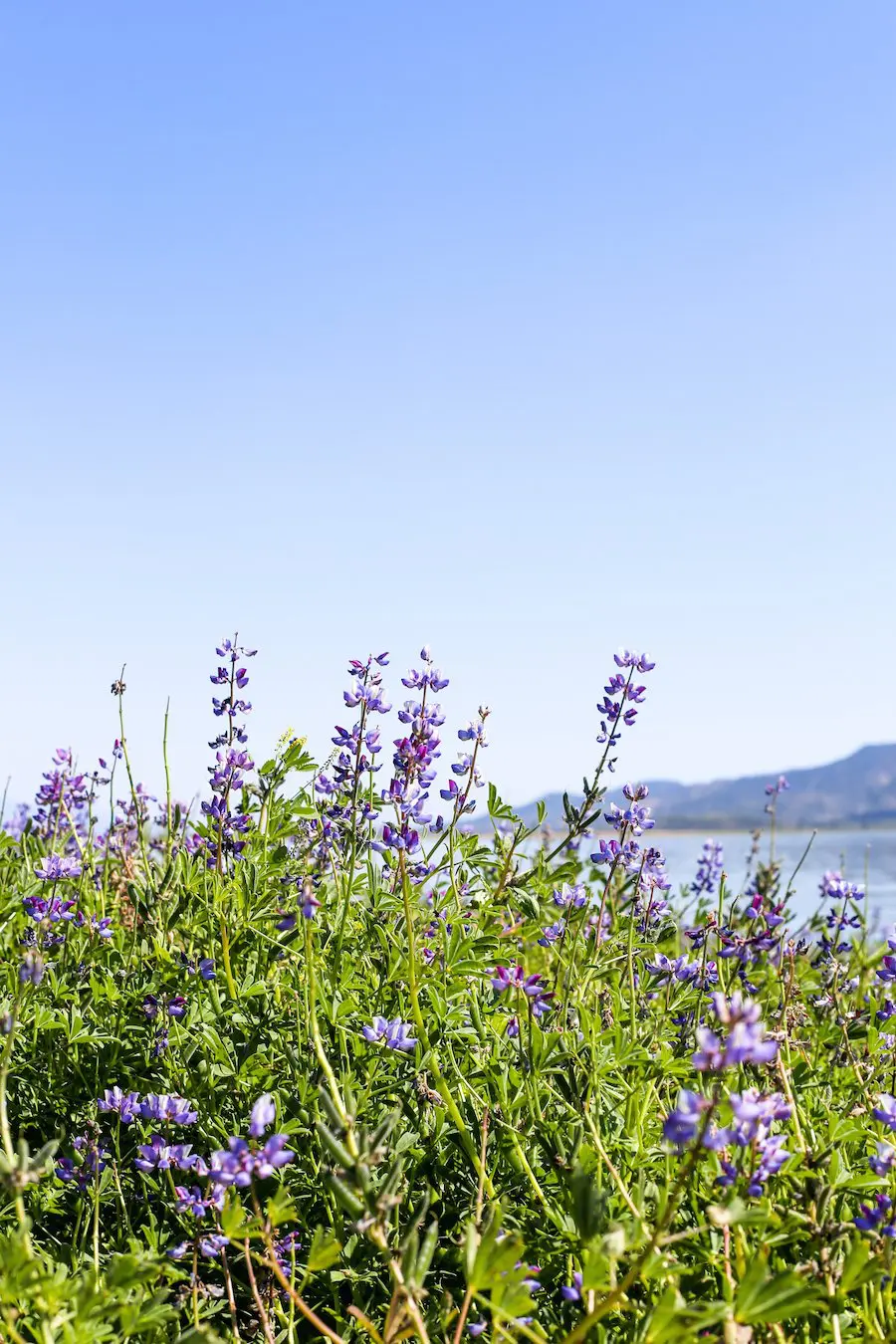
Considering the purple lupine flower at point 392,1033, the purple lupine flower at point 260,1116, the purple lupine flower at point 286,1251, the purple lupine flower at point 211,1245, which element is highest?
the purple lupine flower at point 260,1116

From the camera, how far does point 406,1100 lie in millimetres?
2908

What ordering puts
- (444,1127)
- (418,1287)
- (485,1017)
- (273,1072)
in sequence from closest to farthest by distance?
(418,1287) → (444,1127) → (273,1072) → (485,1017)

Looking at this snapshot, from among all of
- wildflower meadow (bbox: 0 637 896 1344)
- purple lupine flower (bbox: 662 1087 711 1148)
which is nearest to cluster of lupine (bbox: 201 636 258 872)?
wildflower meadow (bbox: 0 637 896 1344)

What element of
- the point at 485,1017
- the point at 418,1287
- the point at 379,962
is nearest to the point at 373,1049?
the point at 379,962

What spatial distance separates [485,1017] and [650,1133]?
64 cm

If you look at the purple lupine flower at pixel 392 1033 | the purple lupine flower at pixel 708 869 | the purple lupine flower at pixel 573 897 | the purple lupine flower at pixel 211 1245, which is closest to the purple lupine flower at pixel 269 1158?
the purple lupine flower at pixel 211 1245

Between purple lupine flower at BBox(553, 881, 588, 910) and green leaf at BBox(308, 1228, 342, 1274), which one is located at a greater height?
purple lupine flower at BBox(553, 881, 588, 910)

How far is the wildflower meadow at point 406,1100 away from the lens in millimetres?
2029

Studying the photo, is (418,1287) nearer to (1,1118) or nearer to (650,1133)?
(1,1118)

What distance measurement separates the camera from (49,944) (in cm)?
361

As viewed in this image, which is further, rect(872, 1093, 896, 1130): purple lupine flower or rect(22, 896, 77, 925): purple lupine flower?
rect(22, 896, 77, 925): purple lupine flower

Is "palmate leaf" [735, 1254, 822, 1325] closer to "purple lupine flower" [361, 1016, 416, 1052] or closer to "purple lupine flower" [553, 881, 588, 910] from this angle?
"purple lupine flower" [361, 1016, 416, 1052]

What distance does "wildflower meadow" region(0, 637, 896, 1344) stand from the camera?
2029 millimetres

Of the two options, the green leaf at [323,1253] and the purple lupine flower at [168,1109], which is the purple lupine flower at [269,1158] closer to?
the green leaf at [323,1253]
